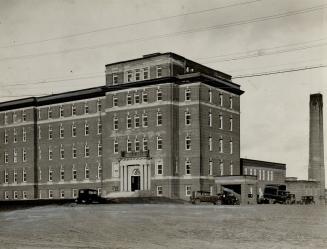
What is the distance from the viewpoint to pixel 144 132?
195 feet

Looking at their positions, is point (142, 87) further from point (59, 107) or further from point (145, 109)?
point (59, 107)

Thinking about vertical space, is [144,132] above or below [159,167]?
above


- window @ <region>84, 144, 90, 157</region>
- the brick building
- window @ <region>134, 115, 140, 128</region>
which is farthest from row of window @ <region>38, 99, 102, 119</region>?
window @ <region>134, 115, 140, 128</region>

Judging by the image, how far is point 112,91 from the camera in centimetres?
6206

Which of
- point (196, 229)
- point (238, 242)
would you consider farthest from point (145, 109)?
point (238, 242)

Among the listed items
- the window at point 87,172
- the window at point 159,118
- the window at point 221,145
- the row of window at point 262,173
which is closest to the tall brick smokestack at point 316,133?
the row of window at point 262,173

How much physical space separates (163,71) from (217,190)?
13.8 metres

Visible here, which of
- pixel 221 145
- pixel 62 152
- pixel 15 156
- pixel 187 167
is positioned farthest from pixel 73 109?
pixel 221 145

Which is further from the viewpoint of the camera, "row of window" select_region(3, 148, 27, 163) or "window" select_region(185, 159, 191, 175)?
"row of window" select_region(3, 148, 27, 163)

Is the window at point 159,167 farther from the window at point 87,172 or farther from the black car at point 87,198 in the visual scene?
the window at point 87,172

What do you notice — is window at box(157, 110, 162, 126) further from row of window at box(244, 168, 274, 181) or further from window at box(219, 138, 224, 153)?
row of window at box(244, 168, 274, 181)

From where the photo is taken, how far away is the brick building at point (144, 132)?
189 ft

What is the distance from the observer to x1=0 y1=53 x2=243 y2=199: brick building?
57719 mm

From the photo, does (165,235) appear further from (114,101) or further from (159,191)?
(114,101)
